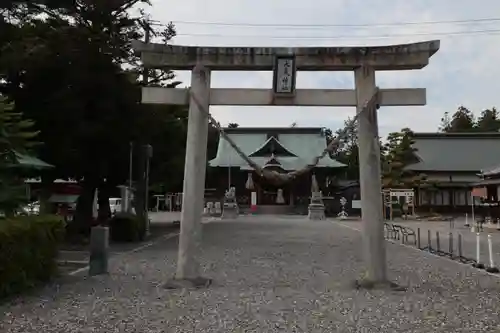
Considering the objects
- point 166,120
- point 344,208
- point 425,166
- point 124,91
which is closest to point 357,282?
point 124,91

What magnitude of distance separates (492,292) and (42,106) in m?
14.0

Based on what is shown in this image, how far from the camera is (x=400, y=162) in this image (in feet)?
144

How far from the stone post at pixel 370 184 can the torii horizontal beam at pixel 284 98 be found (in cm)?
28

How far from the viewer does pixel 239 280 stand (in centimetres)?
1077

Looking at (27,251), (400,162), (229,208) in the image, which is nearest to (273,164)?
(229,208)

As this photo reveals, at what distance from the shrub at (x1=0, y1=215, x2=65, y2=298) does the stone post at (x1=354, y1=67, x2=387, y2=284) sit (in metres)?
5.97

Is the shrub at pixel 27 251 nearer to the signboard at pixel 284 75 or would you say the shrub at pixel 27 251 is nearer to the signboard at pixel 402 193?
the signboard at pixel 284 75

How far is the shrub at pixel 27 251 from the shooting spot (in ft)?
27.6

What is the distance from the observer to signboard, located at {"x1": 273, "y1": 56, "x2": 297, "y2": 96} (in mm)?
9914

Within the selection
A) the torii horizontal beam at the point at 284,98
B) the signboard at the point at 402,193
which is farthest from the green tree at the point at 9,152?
the signboard at the point at 402,193

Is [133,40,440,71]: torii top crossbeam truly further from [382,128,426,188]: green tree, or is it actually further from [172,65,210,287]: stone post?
[382,128,426,188]: green tree

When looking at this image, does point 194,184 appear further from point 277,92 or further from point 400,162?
point 400,162

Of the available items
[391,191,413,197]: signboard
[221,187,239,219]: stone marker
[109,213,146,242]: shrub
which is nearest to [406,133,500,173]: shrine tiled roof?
[391,191,413,197]: signboard

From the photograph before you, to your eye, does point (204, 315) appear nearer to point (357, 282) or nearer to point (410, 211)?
point (357, 282)
